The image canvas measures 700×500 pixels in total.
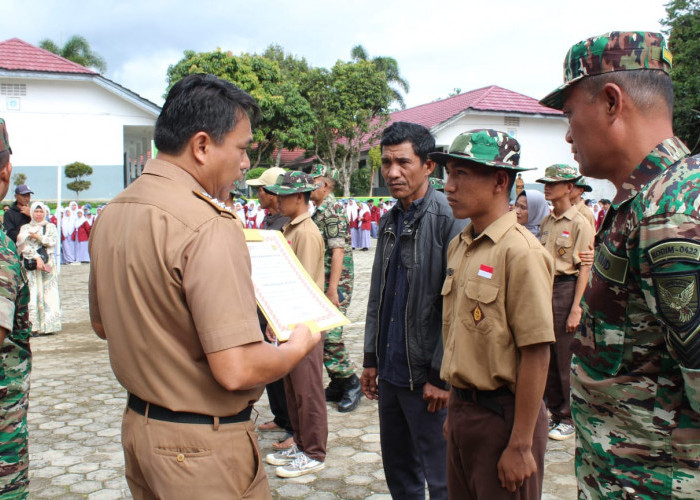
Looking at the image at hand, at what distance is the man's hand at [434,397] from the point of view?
108 inches

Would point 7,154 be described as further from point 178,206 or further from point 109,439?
point 109,439

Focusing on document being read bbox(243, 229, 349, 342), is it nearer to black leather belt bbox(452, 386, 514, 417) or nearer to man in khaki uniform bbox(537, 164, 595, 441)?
black leather belt bbox(452, 386, 514, 417)

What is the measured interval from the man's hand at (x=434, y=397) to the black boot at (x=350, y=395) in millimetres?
2750

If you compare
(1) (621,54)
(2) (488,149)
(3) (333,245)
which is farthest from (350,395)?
(1) (621,54)

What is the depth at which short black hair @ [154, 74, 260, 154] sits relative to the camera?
6.00 ft

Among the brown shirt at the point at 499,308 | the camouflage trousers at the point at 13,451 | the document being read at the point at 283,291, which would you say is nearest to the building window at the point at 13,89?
the camouflage trousers at the point at 13,451

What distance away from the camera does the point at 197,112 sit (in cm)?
182

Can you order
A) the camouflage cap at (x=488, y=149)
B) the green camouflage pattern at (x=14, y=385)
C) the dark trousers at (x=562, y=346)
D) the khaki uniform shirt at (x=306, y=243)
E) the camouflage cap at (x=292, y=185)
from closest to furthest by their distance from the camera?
the green camouflage pattern at (x=14, y=385)
the camouflage cap at (x=488, y=149)
the khaki uniform shirt at (x=306, y=243)
the camouflage cap at (x=292, y=185)
the dark trousers at (x=562, y=346)

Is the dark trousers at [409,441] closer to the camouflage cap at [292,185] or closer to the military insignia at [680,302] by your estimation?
the military insignia at [680,302]

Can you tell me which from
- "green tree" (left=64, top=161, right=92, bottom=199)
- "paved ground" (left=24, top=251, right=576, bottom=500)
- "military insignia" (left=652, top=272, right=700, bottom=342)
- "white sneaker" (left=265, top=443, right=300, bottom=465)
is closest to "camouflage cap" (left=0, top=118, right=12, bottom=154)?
"military insignia" (left=652, top=272, right=700, bottom=342)

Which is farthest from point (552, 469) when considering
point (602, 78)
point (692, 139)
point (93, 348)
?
point (692, 139)

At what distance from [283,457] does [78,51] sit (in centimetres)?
3982

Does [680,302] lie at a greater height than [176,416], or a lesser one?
greater

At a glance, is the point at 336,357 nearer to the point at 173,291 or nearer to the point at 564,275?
the point at 564,275
